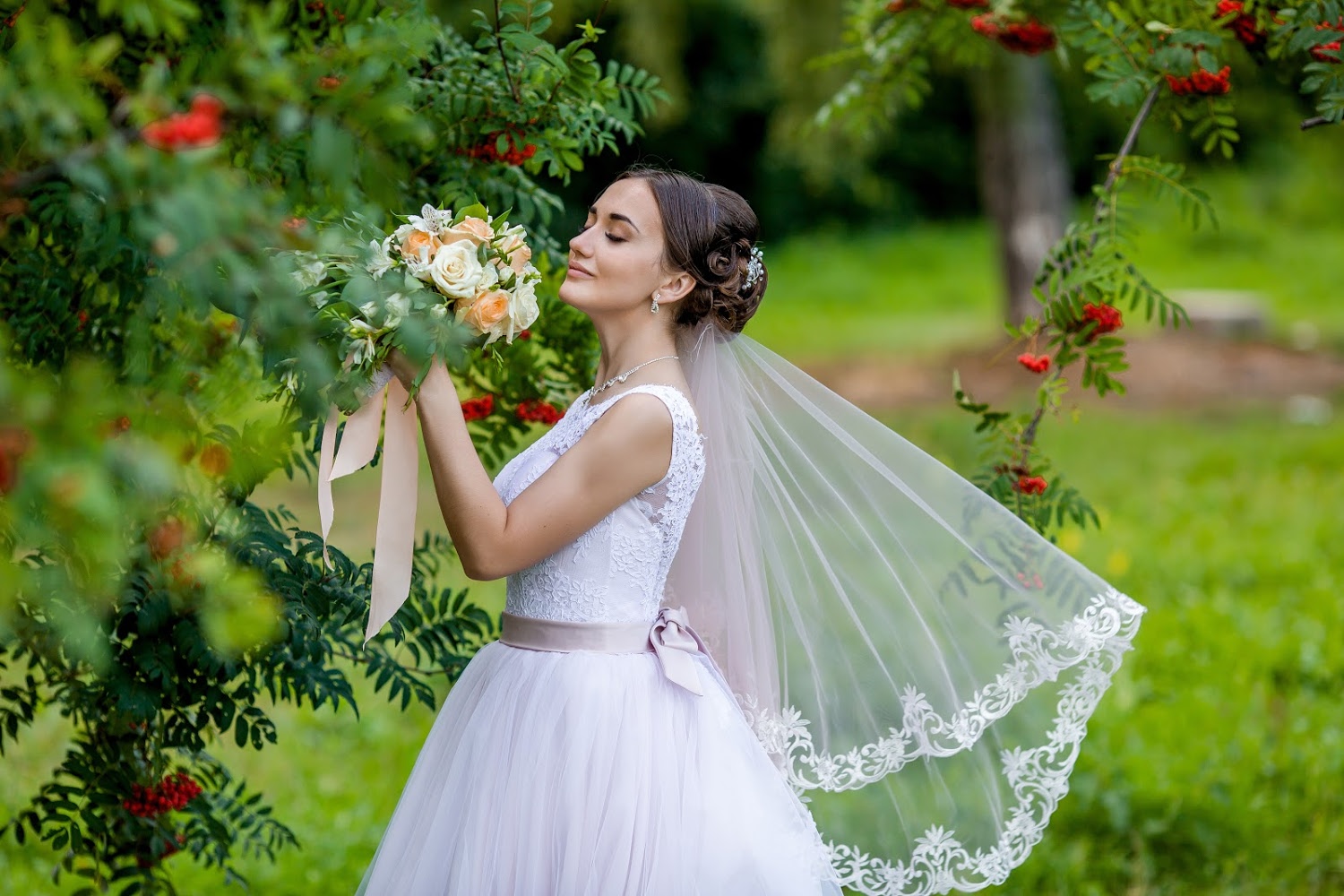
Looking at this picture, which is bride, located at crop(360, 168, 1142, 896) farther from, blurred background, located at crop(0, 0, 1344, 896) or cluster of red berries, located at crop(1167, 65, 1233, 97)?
cluster of red berries, located at crop(1167, 65, 1233, 97)

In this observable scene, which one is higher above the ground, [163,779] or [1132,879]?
[163,779]

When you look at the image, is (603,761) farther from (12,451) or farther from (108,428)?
(12,451)

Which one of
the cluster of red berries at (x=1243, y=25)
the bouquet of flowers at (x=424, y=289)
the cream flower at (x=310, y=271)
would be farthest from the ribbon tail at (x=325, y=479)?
the cluster of red berries at (x=1243, y=25)

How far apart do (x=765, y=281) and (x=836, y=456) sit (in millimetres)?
367

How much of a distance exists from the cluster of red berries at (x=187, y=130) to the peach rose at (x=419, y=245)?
86 cm

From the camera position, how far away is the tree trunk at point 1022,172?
9.46 m

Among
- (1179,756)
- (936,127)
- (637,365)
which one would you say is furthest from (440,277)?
(936,127)

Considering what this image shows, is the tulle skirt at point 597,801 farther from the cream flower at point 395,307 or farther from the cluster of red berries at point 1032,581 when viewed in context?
the cream flower at point 395,307

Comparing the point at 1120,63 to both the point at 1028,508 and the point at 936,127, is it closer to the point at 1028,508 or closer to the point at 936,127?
the point at 1028,508

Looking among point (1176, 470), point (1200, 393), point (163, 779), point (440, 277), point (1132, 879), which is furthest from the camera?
point (1200, 393)

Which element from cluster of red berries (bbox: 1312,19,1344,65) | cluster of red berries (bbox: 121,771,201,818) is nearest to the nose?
cluster of red berries (bbox: 121,771,201,818)

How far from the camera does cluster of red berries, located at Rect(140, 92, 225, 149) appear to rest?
3.63 ft

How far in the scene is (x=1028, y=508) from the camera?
2789 mm

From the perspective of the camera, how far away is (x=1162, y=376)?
989cm
